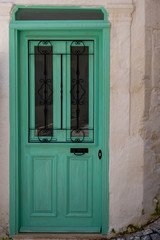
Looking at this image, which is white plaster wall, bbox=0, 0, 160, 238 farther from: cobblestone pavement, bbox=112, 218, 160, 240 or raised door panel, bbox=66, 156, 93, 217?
raised door panel, bbox=66, 156, 93, 217

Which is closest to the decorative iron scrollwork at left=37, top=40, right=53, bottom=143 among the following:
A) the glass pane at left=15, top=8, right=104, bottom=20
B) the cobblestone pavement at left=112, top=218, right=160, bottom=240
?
the glass pane at left=15, top=8, right=104, bottom=20

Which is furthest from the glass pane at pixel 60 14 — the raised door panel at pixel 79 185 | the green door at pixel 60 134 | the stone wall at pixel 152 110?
the raised door panel at pixel 79 185

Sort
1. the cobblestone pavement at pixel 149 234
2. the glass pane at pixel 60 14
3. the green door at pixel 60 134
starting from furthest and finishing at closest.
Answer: the green door at pixel 60 134 → the glass pane at pixel 60 14 → the cobblestone pavement at pixel 149 234

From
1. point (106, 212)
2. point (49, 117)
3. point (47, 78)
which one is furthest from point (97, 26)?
point (106, 212)

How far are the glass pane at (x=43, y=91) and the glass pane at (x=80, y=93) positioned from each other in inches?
11.8

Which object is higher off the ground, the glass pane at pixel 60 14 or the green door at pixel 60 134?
the glass pane at pixel 60 14

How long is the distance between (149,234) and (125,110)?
163 cm

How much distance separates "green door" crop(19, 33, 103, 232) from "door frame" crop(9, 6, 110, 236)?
128 mm

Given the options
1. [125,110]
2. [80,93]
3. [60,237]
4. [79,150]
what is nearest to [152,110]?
[125,110]

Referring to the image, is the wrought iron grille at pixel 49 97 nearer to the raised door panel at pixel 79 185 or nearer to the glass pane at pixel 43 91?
the glass pane at pixel 43 91

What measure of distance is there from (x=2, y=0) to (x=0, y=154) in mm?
2001

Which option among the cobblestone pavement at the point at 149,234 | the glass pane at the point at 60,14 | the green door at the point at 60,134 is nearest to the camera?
the cobblestone pavement at the point at 149,234

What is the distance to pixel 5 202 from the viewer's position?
4.98 m

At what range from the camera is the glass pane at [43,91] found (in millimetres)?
5062
